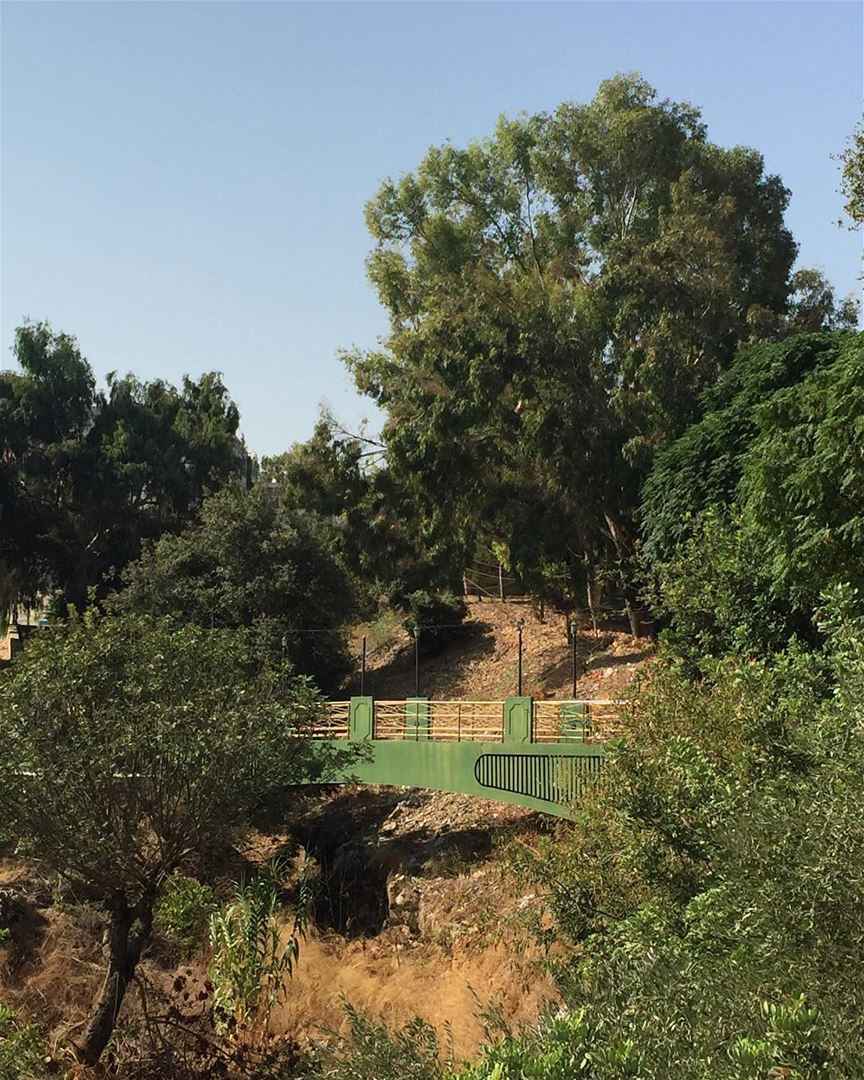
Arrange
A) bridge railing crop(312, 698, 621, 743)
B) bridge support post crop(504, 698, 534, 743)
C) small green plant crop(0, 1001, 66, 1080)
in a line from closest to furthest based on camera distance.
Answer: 1. small green plant crop(0, 1001, 66, 1080)
2. bridge railing crop(312, 698, 621, 743)
3. bridge support post crop(504, 698, 534, 743)

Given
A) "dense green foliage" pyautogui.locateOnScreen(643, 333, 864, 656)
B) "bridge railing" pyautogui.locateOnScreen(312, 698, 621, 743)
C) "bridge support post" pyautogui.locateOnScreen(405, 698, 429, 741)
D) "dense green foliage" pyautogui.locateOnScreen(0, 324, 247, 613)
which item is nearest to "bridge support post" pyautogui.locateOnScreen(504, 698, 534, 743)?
"bridge railing" pyautogui.locateOnScreen(312, 698, 621, 743)

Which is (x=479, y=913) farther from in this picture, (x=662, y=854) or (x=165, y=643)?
(x=662, y=854)

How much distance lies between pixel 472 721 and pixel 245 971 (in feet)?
29.5

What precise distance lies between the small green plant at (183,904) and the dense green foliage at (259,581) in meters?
15.1

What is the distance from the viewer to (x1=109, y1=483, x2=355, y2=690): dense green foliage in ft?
124

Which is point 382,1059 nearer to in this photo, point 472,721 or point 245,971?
point 245,971

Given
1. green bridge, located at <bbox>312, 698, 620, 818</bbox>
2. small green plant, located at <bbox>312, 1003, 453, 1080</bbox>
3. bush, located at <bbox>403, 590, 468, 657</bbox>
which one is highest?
bush, located at <bbox>403, 590, 468, 657</bbox>

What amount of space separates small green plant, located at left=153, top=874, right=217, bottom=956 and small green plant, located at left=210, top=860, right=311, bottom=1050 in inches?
21.5

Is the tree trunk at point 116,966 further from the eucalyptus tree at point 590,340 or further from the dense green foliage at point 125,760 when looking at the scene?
the eucalyptus tree at point 590,340

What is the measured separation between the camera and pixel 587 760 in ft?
75.8

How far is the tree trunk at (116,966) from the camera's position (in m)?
18.1

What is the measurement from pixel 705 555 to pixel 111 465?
102ft

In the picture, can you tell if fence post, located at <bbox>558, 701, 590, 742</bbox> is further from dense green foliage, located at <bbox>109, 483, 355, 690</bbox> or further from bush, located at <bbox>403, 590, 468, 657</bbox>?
bush, located at <bbox>403, 590, 468, 657</bbox>

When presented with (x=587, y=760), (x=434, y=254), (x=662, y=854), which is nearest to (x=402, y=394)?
(x=434, y=254)
